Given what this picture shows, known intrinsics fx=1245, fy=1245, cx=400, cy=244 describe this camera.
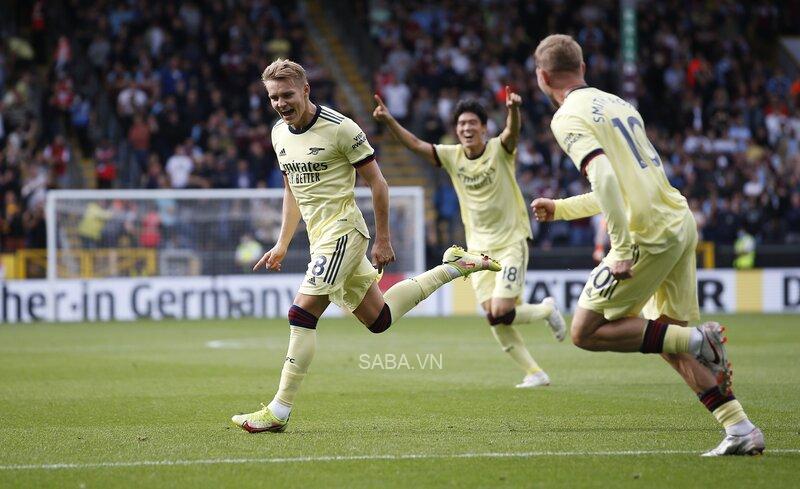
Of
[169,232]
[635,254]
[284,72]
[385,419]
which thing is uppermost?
[284,72]

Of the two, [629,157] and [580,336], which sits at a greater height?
[629,157]

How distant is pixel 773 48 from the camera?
1346 inches

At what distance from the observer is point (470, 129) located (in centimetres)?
1134

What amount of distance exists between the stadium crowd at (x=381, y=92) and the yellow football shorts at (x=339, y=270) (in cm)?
1668

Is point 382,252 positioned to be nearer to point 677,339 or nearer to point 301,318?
point 301,318

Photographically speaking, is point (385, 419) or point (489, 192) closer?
point (385, 419)

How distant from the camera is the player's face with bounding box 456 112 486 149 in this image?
11.3 m

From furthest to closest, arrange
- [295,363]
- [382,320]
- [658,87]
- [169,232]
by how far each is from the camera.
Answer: [658,87]
[169,232]
[382,320]
[295,363]

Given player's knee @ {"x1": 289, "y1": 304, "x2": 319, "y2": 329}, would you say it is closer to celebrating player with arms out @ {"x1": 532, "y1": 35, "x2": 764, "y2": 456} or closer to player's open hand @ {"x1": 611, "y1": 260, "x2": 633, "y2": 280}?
celebrating player with arms out @ {"x1": 532, "y1": 35, "x2": 764, "y2": 456}

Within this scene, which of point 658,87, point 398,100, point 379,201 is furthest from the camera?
point 658,87

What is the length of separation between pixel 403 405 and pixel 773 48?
27307 millimetres

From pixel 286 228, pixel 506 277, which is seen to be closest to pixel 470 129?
pixel 506 277

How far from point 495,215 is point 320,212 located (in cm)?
354

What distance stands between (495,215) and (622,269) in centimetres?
508
